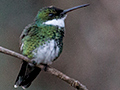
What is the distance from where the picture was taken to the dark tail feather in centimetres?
348

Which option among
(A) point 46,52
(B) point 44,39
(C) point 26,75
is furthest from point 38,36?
(C) point 26,75

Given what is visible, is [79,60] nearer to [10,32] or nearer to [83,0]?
[83,0]

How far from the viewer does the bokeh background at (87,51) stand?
454 cm

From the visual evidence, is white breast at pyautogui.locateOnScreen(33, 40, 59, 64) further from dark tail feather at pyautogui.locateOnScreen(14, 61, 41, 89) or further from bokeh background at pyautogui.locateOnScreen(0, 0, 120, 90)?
bokeh background at pyautogui.locateOnScreen(0, 0, 120, 90)

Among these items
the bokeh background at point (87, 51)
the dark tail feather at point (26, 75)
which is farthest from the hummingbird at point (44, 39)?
the bokeh background at point (87, 51)

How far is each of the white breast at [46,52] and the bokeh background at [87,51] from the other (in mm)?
1484

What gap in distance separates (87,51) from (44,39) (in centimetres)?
168

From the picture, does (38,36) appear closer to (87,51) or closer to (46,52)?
(46,52)

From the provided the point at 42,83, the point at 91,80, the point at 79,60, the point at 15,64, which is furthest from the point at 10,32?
the point at 91,80

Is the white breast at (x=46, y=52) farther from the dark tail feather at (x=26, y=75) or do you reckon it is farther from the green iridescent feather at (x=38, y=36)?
the dark tail feather at (x=26, y=75)

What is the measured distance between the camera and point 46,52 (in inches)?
125

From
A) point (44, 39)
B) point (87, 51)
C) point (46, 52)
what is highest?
point (44, 39)

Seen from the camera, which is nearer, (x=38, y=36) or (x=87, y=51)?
(x=38, y=36)

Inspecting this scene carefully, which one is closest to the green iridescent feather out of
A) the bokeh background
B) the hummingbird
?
the hummingbird
